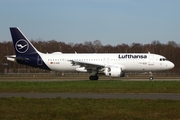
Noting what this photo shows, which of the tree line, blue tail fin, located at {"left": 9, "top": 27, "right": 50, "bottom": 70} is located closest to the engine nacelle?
blue tail fin, located at {"left": 9, "top": 27, "right": 50, "bottom": 70}

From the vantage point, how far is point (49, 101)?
18766 millimetres

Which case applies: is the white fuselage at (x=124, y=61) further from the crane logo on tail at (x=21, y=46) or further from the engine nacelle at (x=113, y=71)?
the crane logo on tail at (x=21, y=46)

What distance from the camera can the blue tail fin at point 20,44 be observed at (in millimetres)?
46438

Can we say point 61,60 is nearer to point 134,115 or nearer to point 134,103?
point 134,103

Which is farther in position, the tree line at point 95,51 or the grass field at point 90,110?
the tree line at point 95,51

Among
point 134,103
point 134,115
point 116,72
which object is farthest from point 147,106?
point 116,72

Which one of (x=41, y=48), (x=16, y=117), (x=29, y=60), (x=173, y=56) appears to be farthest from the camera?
(x=41, y=48)

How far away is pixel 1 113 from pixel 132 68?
3144cm

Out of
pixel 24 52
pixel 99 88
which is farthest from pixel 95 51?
pixel 99 88

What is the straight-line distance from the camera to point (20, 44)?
4650 centimetres

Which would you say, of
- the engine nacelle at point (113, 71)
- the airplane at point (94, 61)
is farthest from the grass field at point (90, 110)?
the airplane at point (94, 61)

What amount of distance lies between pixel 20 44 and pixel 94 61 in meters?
9.55

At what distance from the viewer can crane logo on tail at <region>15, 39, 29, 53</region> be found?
152 ft

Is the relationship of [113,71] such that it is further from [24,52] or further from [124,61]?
[24,52]
